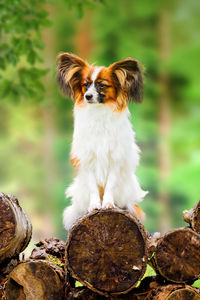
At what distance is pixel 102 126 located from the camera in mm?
2508

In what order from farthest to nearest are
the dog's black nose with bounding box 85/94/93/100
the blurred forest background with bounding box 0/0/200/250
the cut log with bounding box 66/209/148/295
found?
the blurred forest background with bounding box 0/0/200/250, the dog's black nose with bounding box 85/94/93/100, the cut log with bounding box 66/209/148/295

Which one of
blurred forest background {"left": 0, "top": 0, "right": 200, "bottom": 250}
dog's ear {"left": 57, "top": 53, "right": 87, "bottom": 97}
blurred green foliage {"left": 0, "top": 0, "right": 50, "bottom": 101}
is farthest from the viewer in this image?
blurred forest background {"left": 0, "top": 0, "right": 200, "bottom": 250}

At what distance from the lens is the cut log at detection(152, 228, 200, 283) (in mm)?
2326

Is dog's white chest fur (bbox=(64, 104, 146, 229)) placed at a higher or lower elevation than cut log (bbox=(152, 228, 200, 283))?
higher

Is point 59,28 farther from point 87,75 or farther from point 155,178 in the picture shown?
point 87,75

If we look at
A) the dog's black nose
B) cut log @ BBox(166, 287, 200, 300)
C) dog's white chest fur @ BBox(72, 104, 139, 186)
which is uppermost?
the dog's black nose

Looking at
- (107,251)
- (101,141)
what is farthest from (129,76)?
(107,251)

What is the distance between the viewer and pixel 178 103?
7.72 meters

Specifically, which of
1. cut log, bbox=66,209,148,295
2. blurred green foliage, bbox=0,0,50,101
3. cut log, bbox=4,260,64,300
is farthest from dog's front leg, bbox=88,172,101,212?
blurred green foliage, bbox=0,0,50,101

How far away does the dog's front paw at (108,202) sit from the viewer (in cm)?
A: 244

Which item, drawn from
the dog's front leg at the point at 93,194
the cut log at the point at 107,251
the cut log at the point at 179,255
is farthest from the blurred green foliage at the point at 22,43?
the cut log at the point at 179,255

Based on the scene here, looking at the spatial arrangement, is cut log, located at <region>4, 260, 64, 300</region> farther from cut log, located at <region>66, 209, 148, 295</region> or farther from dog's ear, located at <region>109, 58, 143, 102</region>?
dog's ear, located at <region>109, 58, 143, 102</region>

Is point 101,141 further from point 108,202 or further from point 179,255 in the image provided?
point 179,255

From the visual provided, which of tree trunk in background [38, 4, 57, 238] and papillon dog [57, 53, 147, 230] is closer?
papillon dog [57, 53, 147, 230]
